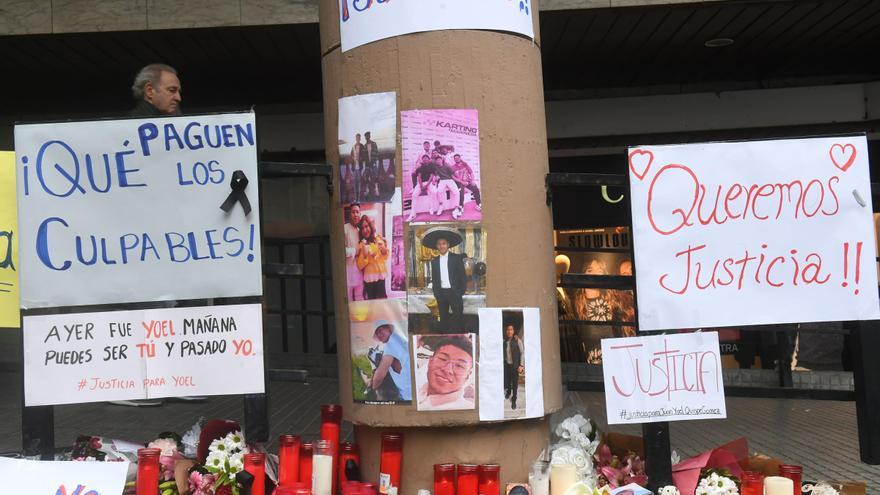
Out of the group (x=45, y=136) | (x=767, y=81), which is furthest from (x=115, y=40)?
(x=767, y=81)

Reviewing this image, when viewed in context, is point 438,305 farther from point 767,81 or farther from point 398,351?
point 767,81

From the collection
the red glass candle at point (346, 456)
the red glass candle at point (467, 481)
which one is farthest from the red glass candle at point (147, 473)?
the red glass candle at point (467, 481)

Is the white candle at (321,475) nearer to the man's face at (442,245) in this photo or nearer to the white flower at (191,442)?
the white flower at (191,442)

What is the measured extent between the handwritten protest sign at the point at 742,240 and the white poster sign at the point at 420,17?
733 mm

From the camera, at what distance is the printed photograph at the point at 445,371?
319cm

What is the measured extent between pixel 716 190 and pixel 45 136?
2652mm

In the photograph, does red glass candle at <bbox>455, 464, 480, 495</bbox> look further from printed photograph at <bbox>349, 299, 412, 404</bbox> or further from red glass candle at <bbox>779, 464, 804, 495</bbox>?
red glass candle at <bbox>779, 464, 804, 495</bbox>

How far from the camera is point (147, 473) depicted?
3.30 meters

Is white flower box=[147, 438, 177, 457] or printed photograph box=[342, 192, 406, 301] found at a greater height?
printed photograph box=[342, 192, 406, 301]

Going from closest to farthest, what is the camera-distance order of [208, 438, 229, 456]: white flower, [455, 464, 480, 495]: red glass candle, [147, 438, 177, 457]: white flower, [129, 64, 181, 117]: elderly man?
[455, 464, 480, 495]: red glass candle
[208, 438, 229, 456]: white flower
[147, 438, 177, 457]: white flower
[129, 64, 181, 117]: elderly man

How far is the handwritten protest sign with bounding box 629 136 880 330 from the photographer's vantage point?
3.31 m

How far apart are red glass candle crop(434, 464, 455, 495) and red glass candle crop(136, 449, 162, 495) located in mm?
1102

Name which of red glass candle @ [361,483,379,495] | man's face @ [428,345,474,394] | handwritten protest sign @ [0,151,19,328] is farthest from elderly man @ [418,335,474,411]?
handwritten protest sign @ [0,151,19,328]

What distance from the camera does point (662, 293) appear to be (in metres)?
3.31
